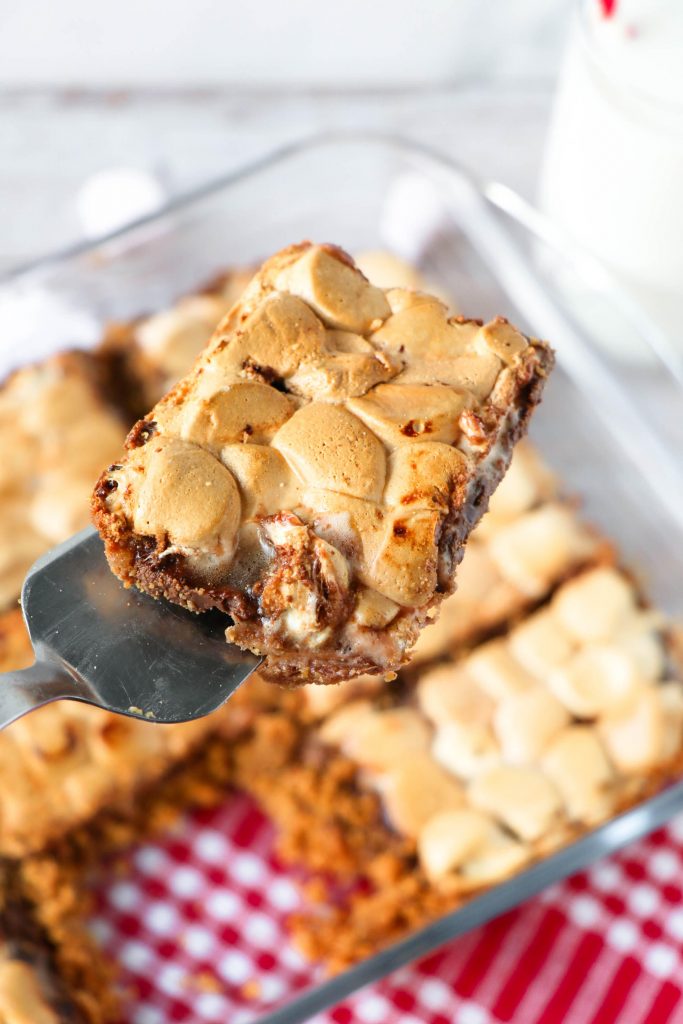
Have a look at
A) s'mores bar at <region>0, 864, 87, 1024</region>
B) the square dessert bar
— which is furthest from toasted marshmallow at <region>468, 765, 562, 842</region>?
s'mores bar at <region>0, 864, 87, 1024</region>

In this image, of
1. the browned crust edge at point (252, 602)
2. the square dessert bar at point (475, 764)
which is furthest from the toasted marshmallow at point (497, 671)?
the browned crust edge at point (252, 602)

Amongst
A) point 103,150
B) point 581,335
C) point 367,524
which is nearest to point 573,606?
point 581,335

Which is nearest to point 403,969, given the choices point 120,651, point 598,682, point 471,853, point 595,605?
point 471,853

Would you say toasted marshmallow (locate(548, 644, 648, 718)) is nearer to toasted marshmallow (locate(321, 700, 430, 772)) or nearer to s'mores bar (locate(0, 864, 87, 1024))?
toasted marshmallow (locate(321, 700, 430, 772))

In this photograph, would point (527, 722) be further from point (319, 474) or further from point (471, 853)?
point (319, 474)

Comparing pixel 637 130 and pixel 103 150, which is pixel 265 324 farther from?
pixel 103 150

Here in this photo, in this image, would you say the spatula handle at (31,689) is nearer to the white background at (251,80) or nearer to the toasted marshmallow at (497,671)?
the toasted marshmallow at (497,671)
